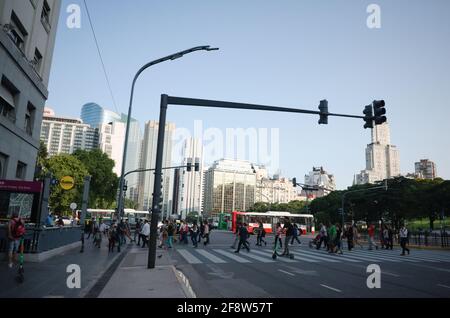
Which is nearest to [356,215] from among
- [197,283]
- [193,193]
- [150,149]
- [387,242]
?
[387,242]

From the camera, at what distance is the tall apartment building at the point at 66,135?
143m

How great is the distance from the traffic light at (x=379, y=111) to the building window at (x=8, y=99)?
16.8 meters

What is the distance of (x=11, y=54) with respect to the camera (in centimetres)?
1664

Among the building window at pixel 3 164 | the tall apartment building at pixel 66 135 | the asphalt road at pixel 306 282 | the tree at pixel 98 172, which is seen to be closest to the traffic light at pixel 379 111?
the asphalt road at pixel 306 282

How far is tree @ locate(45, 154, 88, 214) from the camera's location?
160ft

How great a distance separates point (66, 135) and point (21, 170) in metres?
139

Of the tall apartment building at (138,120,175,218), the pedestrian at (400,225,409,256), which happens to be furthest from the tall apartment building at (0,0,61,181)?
the tall apartment building at (138,120,175,218)

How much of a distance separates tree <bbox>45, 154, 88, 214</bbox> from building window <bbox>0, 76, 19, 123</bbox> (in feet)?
106

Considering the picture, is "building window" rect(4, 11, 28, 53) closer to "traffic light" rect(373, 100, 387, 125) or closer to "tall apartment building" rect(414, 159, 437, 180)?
"traffic light" rect(373, 100, 387, 125)

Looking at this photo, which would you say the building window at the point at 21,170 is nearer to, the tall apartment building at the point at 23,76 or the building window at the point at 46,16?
the tall apartment building at the point at 23,76
